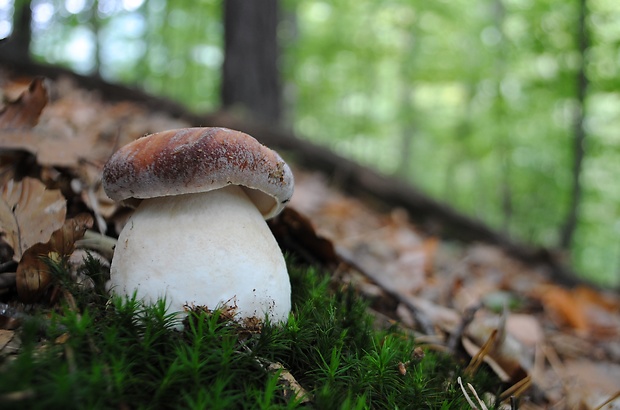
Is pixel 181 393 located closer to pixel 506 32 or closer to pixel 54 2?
pixel 506 32

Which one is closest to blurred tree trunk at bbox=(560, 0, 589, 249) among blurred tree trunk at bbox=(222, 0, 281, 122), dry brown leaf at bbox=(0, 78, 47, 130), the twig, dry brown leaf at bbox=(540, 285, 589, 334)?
dry brown leaf at bbox=(540, 285, 589, 334)

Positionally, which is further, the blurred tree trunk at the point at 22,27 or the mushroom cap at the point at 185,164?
the blurred tree trunk at the point at 22,27

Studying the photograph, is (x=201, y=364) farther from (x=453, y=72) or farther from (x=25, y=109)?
(x=453, y=72)

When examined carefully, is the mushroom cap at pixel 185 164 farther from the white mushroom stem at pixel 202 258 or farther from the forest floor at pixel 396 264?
the forest floor at pixel 396 264

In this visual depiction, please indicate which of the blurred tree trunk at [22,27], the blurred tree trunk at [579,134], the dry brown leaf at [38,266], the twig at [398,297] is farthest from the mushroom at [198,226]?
the blurred tree trunk at [579,134]

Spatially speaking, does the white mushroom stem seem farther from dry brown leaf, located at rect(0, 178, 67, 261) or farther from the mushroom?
dry brown leaf, located at rect(0, 178, 67, 261)

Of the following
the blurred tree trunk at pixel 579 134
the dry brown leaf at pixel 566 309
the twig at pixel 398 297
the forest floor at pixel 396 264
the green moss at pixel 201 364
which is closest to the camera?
the green moss at pixel 201 364
